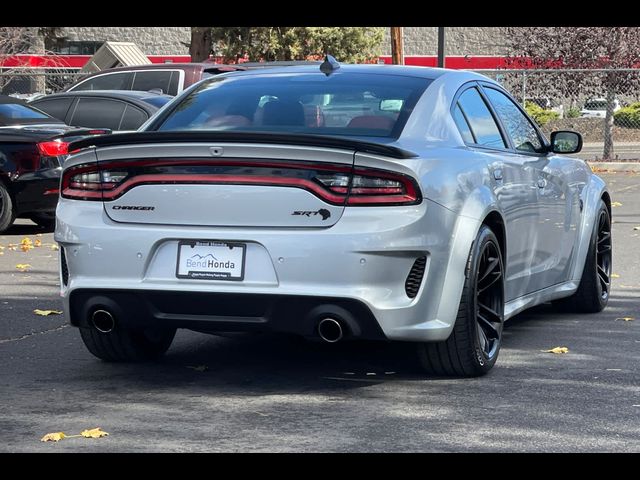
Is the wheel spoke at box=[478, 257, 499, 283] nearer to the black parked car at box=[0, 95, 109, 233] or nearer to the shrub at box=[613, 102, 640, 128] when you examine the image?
the black parked car at box=[0, 95, 109, 233]

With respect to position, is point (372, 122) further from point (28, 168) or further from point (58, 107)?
point (58, 107)

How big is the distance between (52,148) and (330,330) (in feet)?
27.6

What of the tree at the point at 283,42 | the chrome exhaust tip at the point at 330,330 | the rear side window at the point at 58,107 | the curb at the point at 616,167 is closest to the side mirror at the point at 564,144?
the chrome exhaust tip at the point at 330,330

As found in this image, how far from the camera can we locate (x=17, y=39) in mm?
45594

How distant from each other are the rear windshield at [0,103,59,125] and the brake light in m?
0.61

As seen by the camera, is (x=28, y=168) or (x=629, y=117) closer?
(x=28, y=168)

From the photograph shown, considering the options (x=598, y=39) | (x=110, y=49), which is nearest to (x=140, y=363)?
(x=110, y=49)

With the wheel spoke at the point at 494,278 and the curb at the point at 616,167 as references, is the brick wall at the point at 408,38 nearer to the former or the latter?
the curb at the point at 616,167

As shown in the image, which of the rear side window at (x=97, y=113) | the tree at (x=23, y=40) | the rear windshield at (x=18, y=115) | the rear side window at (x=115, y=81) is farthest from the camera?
the tree at (x=23, y=40)

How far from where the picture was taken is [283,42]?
43188mm

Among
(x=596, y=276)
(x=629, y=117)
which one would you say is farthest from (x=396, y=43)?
(x=596, y=276)

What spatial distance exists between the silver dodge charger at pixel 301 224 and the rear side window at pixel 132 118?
850 cm

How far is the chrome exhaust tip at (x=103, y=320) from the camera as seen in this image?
6.11 m

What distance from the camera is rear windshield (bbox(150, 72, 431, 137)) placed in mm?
6461
